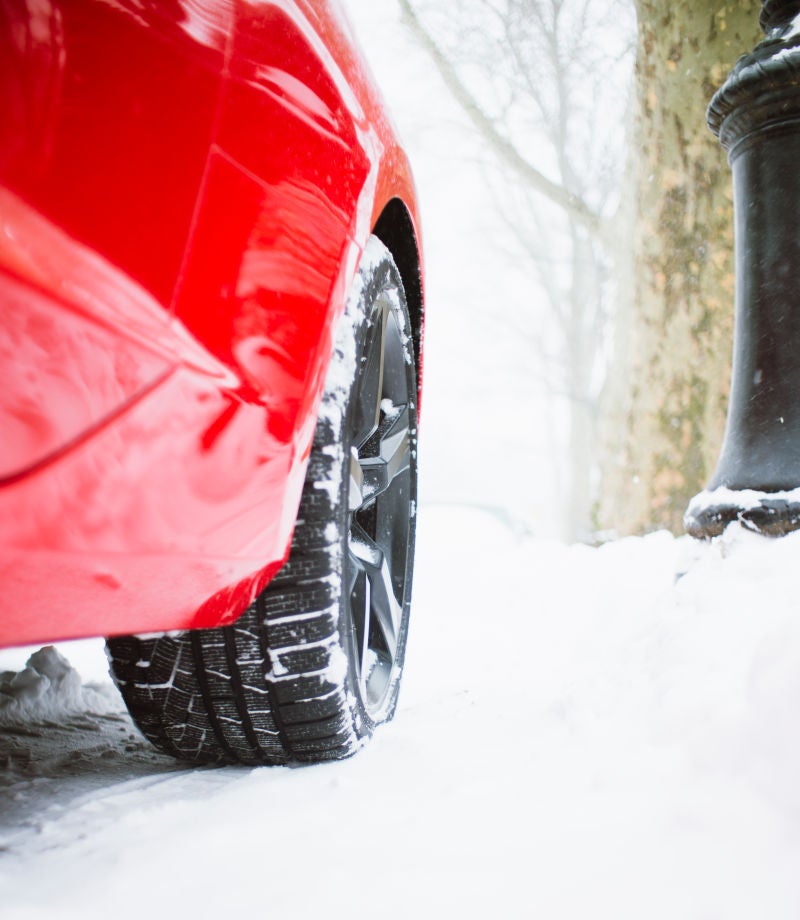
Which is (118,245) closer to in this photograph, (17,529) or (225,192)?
(225,192)

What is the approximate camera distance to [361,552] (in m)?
1.46

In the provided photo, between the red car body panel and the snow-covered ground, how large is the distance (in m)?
0.31

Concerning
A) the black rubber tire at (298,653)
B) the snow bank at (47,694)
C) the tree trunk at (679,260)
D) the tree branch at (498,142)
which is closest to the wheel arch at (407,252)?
the black rubber tire at (298,653)

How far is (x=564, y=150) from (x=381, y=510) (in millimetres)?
11683

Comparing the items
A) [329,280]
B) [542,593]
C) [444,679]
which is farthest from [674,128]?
[329,280]

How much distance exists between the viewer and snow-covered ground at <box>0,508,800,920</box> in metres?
0.83

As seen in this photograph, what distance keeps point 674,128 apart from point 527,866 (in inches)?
180

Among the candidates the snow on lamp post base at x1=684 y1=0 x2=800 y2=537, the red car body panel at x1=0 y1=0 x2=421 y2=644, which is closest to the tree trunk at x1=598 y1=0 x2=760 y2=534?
the snow on lamp post base at x1=684 y1=0 x2=800 y2=537

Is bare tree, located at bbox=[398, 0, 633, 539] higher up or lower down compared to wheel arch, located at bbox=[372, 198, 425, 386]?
higher up

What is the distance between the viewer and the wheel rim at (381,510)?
4.39 ft

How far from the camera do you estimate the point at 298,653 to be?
43.0 inches

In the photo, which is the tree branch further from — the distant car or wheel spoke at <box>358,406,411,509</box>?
the distant car

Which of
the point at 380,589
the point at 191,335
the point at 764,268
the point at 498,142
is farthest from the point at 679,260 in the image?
the point at 498,142

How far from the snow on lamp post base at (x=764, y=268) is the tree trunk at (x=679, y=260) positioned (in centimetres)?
242
